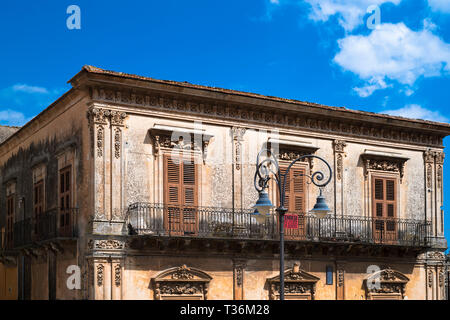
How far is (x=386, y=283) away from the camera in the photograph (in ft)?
72.9

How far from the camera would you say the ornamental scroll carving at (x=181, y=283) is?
1823cm

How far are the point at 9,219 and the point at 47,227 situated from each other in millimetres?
4848

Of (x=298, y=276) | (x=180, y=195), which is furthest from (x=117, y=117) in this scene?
(x=298, y=276)

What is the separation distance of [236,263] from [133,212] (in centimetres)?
350

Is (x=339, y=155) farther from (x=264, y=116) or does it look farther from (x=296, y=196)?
(x=264, y=116)

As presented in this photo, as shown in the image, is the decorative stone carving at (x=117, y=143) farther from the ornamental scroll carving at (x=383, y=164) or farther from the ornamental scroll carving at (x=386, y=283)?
the ornamental scroll carving at (x=386, y=283)

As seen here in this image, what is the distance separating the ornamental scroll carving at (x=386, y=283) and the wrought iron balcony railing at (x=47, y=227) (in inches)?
378

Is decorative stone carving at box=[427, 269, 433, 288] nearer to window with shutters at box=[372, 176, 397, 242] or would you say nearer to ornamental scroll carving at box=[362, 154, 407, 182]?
window with shutters at box=[372, 176, 397, 242]

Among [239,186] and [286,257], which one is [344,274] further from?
[239,186]

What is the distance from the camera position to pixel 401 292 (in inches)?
886

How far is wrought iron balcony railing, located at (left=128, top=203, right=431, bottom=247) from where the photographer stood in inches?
723

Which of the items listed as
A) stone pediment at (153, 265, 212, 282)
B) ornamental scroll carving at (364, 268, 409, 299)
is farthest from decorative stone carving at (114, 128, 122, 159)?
ornamental scroll carving at (364, 268, 409, 299)

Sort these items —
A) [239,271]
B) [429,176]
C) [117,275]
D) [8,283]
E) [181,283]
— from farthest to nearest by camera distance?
1. [429,176]
2. [8,283]
3. [239,271]
4. [181,283]
5. [117,275]
